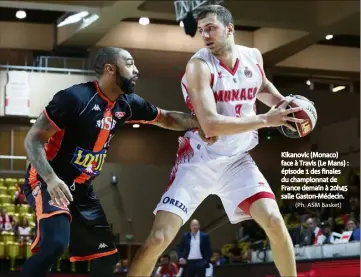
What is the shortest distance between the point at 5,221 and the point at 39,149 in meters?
11.8

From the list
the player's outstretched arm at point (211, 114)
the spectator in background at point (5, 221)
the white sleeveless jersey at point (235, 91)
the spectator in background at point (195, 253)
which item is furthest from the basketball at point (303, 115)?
the spectator in background at point (5, 221)

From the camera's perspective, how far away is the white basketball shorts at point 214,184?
19.0 feet

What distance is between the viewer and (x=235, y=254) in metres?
17.9

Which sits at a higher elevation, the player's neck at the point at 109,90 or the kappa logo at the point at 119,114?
the player's neck at the point at 109,90

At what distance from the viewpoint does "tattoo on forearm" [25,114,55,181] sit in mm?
5398

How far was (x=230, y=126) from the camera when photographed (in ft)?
17.7

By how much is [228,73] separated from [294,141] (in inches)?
532

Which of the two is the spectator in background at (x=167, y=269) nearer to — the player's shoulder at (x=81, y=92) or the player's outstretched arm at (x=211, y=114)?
the player's shoulder at (x=81, y=92)

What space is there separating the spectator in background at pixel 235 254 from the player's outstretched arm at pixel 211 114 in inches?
438

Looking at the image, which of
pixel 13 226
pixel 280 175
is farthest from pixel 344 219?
pixel 13 226

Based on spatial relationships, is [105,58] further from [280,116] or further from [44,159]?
[280,116]

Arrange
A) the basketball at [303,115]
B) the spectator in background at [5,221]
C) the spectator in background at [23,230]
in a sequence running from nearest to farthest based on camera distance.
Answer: the basketball at [303,115]
the spectator in background at [23,230]
the spectator in background at [5,221]

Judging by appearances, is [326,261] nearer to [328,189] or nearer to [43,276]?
[328,189]

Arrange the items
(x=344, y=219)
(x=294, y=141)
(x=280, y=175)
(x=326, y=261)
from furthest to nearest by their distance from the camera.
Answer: (x=294, y=141)
(x=344, y=219)
(x=280, y=175)
(x=326, y=261)
